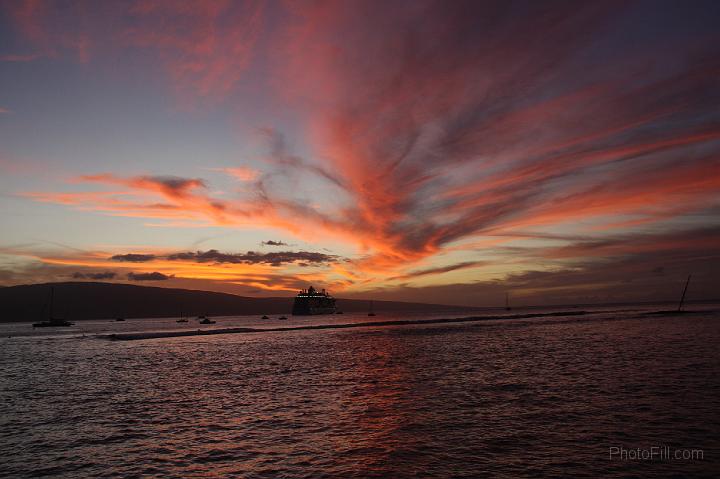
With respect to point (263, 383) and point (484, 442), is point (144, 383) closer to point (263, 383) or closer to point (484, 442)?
point (263, 383)

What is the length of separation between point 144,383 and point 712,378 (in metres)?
51.5

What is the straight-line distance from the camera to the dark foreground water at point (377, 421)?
19.0 metres

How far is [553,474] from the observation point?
17297 millimetres

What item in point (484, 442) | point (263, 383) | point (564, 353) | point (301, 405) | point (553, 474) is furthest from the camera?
point (564, 353)

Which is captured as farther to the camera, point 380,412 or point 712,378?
point 712,378

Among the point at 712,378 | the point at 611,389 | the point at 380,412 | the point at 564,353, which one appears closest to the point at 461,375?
the point at 611,389

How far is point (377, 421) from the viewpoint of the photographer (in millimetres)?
26484

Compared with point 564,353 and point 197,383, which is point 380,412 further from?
point 564,353

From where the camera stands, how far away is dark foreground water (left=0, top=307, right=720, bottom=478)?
19031mm

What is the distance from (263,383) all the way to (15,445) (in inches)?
847

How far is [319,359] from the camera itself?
208 feet

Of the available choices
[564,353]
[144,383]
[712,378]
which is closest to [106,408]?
[144,383]

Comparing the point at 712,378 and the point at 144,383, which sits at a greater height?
the point at 712,378

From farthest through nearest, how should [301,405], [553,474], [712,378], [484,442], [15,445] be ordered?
[712,378] → [301,405] → [15,445] → [484,442] → [553,474]
